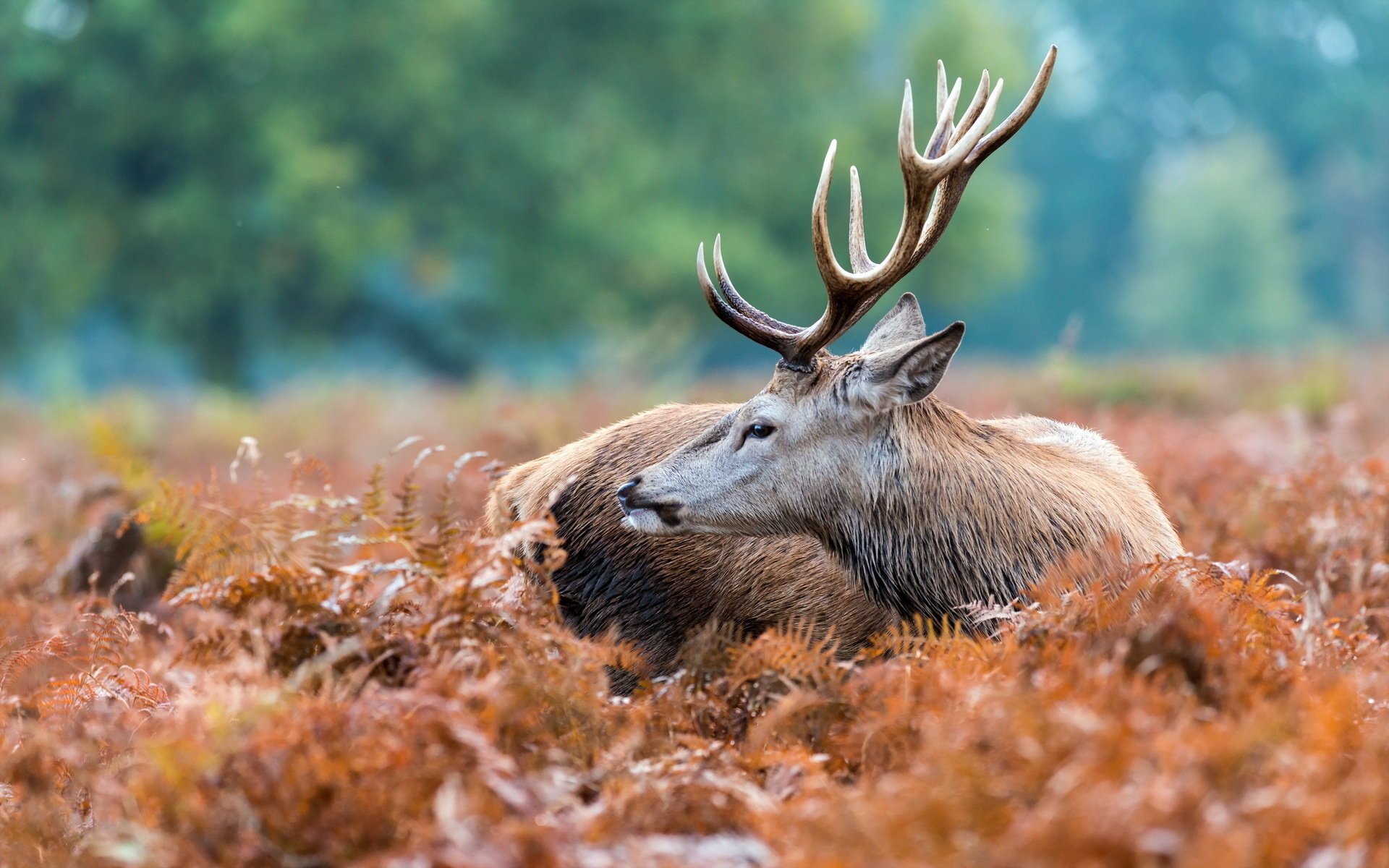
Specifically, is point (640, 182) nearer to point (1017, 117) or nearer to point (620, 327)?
point (620, 327)

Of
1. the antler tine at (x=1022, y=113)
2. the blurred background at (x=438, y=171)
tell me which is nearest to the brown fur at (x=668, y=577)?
the antler tine at (x=1022, y=113)

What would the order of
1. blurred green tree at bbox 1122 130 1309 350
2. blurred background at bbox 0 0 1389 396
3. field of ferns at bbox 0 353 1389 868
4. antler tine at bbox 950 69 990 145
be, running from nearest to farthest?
field of ferns at bbox 0 353 1389 868
antler tine at bbox 950 69 990 145
blurred background at bbox 0 0 1389 396
blurred green tree at bbox 1122 130 1309 350

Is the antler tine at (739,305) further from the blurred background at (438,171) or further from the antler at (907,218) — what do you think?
the blurred background at (438,171)

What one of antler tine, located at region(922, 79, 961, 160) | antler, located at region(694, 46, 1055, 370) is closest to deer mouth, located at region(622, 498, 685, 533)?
antler, located at region(694, 46, 1055, 370)

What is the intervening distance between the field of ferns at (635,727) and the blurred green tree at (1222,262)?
42.7m

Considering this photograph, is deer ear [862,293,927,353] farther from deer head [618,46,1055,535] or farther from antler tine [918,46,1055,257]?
antler tine [918,46,1055,257]

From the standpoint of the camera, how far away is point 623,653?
131 inches

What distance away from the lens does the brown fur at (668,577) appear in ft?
14.3

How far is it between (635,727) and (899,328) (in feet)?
6.92

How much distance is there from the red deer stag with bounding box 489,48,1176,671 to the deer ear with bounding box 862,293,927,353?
12 mm

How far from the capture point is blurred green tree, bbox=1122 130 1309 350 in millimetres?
44875

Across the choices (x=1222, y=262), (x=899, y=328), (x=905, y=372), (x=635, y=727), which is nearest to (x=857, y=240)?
(x=899, y=328)

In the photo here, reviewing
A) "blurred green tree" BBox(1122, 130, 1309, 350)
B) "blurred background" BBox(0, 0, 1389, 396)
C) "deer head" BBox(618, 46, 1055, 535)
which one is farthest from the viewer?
"blurred green tree" BBox(1122, 130, 1309, 350)

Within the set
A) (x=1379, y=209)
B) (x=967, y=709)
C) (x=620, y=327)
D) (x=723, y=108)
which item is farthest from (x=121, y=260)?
(x=1379, y=209)
